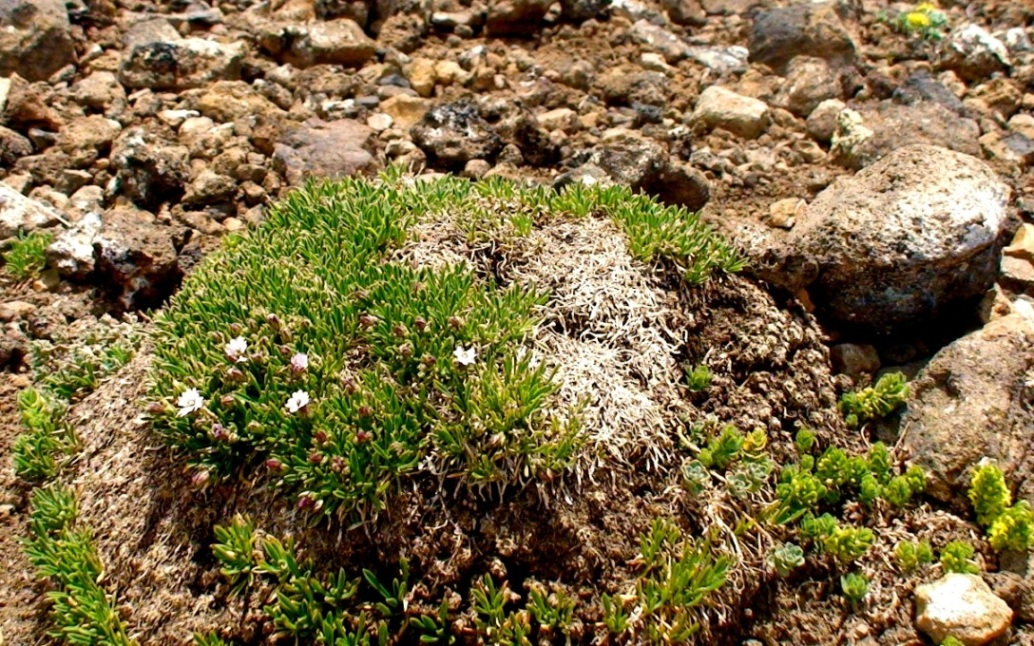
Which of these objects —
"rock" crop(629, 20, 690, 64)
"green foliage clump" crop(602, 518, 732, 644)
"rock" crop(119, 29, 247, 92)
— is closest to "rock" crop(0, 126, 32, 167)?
"rock" crop(119, 29, 247, 92)

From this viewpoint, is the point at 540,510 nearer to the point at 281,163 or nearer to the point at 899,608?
the point at 899,608

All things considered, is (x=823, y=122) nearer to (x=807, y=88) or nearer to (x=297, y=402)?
(x=807, y=88)

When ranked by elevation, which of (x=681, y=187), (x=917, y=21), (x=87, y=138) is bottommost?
(x=87, y=138)

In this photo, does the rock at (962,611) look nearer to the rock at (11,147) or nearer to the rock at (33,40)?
the rock at (11,147)

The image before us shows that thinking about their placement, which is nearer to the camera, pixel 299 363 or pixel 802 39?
pixel 299 363

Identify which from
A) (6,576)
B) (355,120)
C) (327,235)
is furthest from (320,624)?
(355,120)

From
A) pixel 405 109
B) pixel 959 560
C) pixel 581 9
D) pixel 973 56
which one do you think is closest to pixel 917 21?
pixel 973 56
